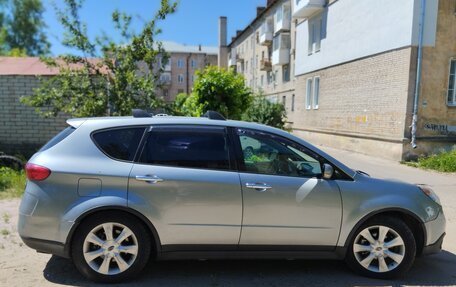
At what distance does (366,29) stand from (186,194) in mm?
14611

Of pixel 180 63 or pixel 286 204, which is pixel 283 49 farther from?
pixel 180 63

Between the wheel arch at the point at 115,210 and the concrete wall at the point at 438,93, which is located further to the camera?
the concrete wall at the point at 438,93

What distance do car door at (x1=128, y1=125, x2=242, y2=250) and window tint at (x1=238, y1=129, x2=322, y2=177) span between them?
273 millimetres

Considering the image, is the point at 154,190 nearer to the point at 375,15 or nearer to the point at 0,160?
the point at 0,160

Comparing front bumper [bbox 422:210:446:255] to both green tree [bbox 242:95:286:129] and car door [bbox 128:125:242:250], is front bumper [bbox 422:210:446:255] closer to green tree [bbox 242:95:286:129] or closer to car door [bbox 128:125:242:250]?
car door [bbox 128:125:242:250]

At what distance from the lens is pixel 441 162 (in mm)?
11969

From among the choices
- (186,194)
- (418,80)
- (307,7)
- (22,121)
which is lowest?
(186,194)

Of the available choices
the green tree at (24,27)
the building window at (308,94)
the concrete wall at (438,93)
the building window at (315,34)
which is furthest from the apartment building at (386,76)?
the green tree at (24,27)

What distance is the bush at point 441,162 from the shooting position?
1173cm

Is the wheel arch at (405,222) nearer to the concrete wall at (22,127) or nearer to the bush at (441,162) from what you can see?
the concrete wall at (22,127)

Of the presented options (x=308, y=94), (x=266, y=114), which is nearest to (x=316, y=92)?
(x=308, y=94)

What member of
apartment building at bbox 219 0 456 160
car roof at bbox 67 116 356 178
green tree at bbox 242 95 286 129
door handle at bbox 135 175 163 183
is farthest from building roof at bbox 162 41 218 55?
door handle at bbox 135 175 163 183

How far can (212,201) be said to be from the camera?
12.4ft

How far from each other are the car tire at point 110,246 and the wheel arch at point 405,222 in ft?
6.44
